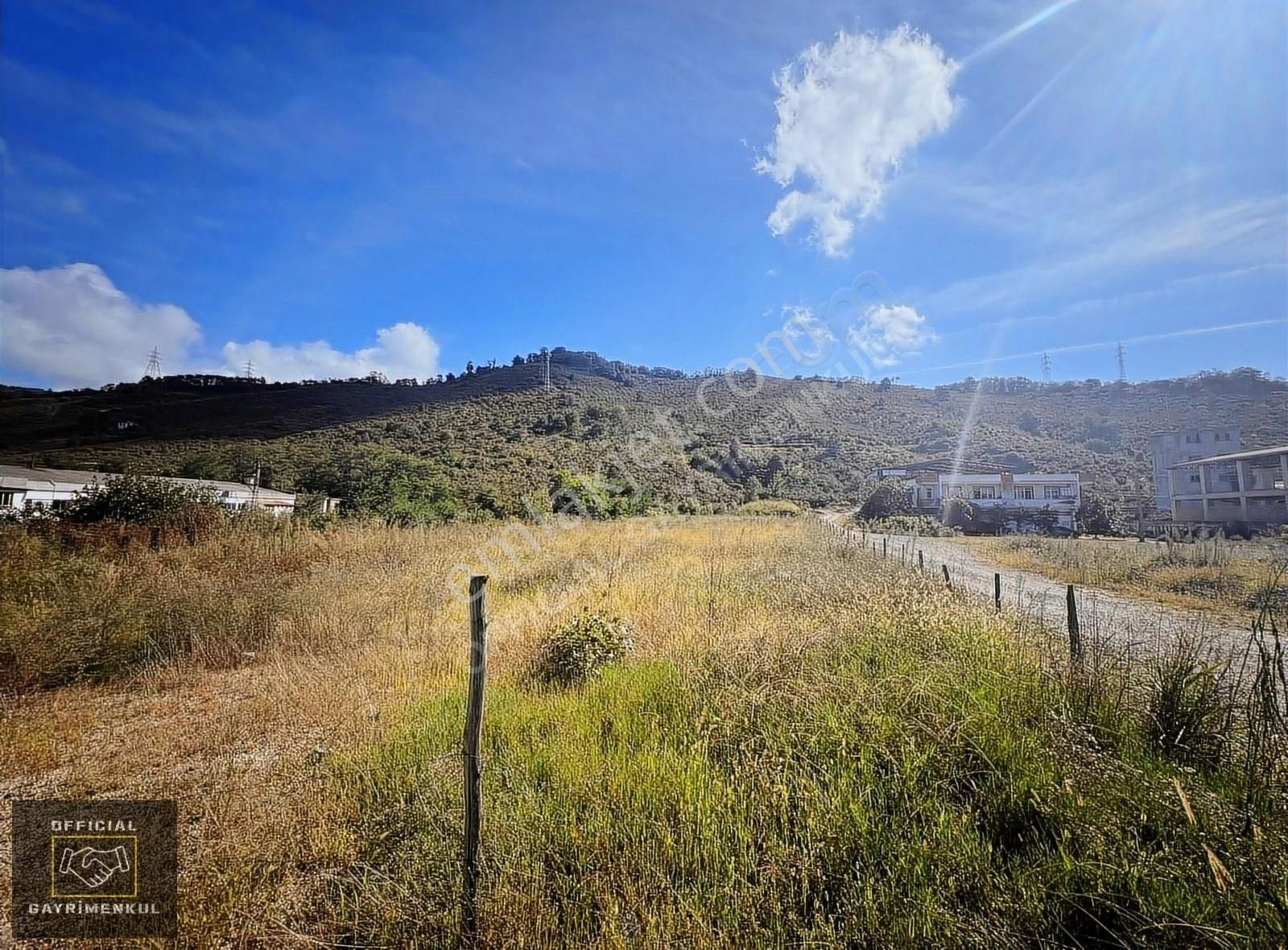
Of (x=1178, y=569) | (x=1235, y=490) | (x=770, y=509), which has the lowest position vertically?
(x=1178, y=569)

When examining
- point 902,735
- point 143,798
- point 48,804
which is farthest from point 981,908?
point 48,804

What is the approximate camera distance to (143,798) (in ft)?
9.45

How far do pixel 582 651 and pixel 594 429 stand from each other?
32058 mm

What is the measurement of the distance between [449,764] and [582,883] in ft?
4.13

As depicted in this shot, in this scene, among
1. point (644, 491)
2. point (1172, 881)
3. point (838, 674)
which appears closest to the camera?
point (1172, 881)

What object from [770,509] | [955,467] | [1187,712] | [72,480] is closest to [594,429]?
[770,509]

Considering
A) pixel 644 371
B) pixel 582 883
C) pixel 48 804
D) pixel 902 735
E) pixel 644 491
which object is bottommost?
pixel 48 804

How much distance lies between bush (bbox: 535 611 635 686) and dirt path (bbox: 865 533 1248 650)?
3.79 m

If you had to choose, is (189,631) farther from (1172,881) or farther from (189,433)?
(189,433)

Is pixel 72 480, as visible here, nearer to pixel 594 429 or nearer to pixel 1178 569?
pixel 594 429

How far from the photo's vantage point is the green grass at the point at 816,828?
5.67 ft

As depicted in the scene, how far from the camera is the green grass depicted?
1.73 meters

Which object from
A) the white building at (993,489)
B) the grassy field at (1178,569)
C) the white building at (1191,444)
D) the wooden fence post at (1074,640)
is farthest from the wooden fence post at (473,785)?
the white building at (1191,444)

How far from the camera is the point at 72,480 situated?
67.2 feet
